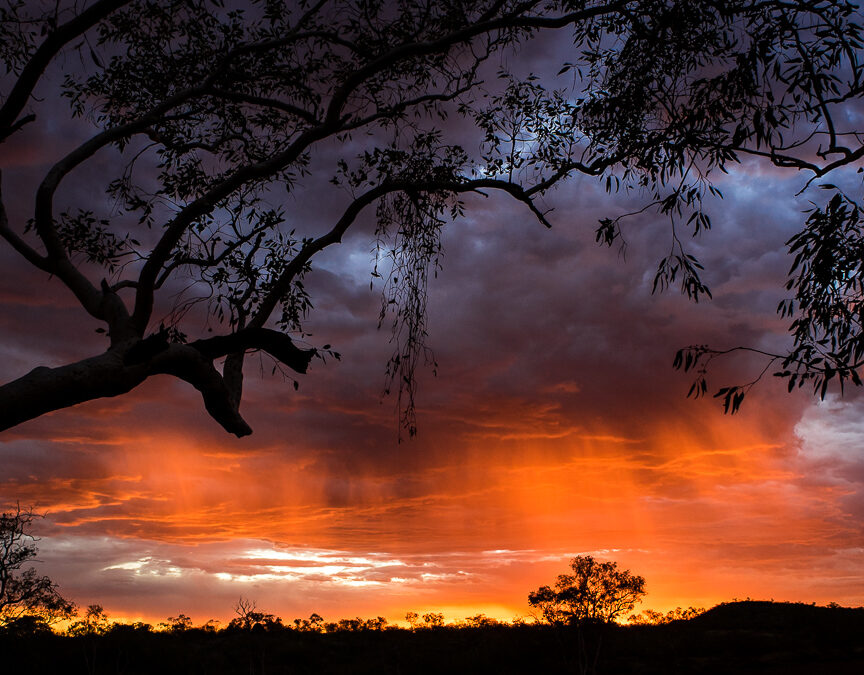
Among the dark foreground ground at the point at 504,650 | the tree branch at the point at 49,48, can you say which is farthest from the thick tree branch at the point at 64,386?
the dark foreground ground at the point at 504,650

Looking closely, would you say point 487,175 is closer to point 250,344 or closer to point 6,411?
point 250,344

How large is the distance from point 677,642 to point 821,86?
14.9 m

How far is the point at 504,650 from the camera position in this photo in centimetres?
1997

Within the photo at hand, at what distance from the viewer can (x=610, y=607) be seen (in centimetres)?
1817

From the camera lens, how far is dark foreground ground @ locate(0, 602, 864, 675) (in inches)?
644

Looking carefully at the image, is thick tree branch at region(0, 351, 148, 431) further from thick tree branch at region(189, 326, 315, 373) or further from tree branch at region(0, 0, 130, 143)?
tree branch at region(0, 0, 130, 143)

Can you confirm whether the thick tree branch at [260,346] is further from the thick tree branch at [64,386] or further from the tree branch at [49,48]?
the tree branch at [49,48]

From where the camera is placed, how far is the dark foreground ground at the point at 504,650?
1636cm

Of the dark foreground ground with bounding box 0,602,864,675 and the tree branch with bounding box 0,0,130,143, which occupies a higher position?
the tree branch with bounding box 0,0,130,143

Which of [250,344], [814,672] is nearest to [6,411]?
[250,344]

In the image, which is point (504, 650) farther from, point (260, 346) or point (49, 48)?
point (49, 48)

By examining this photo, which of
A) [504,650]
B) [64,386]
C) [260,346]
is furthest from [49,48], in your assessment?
[504,650]

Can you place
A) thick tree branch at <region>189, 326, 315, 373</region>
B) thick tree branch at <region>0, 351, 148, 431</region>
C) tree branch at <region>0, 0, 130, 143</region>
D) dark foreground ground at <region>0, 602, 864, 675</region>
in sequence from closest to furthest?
thick tree branch at <region>0, 351, 148, 431</region>, tree branch at <region>0, 0, 130, 143</region>, thick tree branch at <region>189, 326, 315, 373</region>, dark foreground ground at <region>0, 602, 864, 675</region>

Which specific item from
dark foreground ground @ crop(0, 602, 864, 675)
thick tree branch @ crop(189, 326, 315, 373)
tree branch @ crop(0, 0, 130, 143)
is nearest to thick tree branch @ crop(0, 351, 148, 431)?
thick tree branch @ crop(189, 326, 315, 373)
